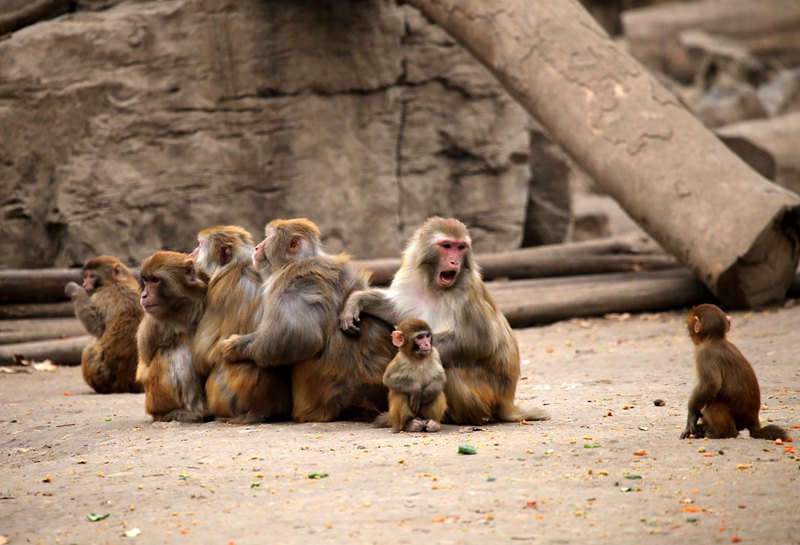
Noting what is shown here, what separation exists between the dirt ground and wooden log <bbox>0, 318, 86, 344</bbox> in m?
3.06

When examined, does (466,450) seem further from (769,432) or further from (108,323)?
(108,323)

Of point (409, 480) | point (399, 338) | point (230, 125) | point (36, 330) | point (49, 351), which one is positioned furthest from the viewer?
point (230, 125)

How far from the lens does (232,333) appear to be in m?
7.12

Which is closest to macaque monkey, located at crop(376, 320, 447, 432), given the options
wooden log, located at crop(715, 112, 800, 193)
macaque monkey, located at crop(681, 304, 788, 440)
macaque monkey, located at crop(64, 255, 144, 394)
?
macaque monkey, located at crop(681, 304, 788, 440)

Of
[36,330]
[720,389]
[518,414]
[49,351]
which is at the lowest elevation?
[49,351]

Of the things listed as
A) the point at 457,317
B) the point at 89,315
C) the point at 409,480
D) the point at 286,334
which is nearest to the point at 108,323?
the point at 89,315

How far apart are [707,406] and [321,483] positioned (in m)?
2.09

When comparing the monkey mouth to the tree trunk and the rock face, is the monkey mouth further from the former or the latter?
the rock face

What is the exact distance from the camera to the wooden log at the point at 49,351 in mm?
10484

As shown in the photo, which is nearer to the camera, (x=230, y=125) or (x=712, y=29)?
(x=230, y=125)

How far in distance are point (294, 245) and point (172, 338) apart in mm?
1001

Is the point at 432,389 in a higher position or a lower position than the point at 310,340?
lower

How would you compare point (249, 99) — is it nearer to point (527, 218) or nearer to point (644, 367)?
point (527, 218)

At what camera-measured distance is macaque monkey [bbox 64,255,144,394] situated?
29.1 ft
